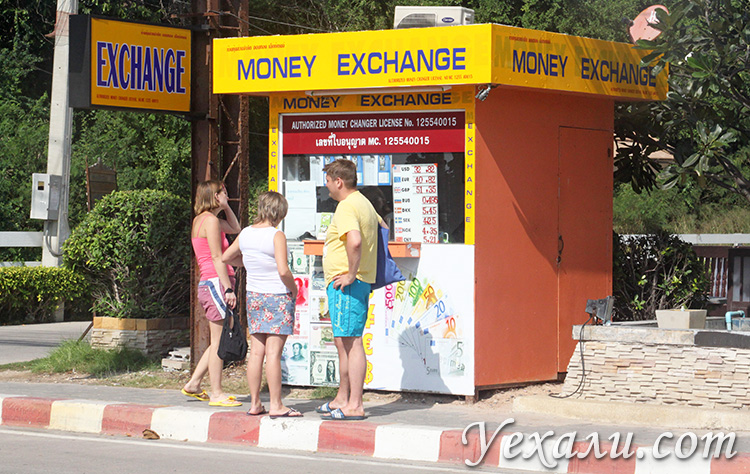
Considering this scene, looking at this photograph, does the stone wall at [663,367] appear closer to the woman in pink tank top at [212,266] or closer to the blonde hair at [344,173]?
the blonde hair at [344,173]

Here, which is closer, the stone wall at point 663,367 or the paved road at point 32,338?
the stone wall at point 663,367

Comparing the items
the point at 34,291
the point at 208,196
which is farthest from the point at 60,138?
the point at 208,196

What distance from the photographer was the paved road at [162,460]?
269 inches

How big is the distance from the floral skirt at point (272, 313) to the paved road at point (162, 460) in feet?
3.03

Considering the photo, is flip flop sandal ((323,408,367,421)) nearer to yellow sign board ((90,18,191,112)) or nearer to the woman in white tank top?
the woman in white tank top

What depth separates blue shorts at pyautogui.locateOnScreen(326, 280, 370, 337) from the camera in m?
7.88

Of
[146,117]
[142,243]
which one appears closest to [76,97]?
[142,243]

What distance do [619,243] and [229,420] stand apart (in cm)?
523

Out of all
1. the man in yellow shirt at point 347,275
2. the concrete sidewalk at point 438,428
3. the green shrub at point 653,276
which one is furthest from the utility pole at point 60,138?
the man in yellow shirt at point 347,275

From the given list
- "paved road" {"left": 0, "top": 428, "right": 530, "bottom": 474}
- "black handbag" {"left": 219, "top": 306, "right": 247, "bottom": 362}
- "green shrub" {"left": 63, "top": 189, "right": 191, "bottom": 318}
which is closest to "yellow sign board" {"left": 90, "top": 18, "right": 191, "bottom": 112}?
"green shrub" {"left": 63, "top": 189, "right": 191, "bottom": 318}

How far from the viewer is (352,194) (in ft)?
26.0

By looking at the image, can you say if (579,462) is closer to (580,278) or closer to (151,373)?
(580,278)

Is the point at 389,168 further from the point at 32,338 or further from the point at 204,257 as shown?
the point at 32,338

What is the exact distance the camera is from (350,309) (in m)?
7.89
